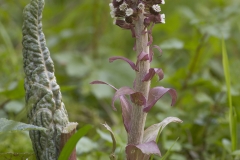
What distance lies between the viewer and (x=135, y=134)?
117cm

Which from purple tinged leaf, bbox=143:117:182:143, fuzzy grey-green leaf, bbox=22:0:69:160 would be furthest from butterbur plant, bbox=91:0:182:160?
fuzzy grey-green leaf, bbox=22:0:69:160

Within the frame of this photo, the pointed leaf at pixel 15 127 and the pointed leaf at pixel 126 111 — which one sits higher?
the pointed leaf at pixel 15 127

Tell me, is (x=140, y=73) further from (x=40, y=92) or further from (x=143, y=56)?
(x=40, y=92)

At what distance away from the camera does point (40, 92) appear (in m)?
1.14

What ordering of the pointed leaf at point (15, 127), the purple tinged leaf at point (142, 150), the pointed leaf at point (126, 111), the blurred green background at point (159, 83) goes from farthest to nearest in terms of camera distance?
the blurred green background at point (159, 83) → the pointed leaf at point (126, 111) → the purple tinged leaf at point (142, 150) → the pointed leaf at point (15, 127)

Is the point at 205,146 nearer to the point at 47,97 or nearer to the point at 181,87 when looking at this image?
the point at 181,87

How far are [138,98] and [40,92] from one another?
29cm

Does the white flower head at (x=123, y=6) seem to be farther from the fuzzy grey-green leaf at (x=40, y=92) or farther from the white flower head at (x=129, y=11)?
the fuzzy grey-green leaf at (x=40, y=92)

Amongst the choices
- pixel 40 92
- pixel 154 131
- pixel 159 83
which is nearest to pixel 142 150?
pixel 154 131

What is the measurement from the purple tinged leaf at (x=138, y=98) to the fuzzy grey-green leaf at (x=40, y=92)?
21cm

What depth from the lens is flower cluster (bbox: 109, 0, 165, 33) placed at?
1133mm

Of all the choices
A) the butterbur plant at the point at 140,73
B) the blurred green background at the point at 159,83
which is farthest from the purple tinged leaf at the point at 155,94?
the blurred green background at the point at 159,83

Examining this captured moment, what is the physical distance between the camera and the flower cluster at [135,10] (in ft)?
3.72

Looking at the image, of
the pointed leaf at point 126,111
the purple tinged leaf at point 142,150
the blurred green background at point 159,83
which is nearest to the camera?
the purple tinged leaf at point 142,150
